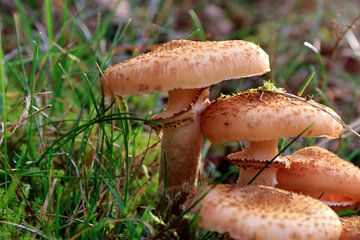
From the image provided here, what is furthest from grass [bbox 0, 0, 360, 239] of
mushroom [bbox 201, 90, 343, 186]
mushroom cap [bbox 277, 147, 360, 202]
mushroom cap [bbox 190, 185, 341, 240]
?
mushroom cap [bbox 277, 147, 360, 202]

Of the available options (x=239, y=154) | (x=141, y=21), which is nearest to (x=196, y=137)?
(x=239, y=154)

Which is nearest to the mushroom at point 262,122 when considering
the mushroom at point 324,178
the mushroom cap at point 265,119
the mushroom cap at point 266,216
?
the mushroom cap at point 265,119

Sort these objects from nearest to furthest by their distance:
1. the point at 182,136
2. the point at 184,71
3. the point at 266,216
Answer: the point at 266,216 → the point at 184,71 → the point at 182,136

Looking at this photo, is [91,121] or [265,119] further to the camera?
[91,121]

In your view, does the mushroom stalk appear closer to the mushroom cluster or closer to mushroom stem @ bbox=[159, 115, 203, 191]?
the mushroom cluster

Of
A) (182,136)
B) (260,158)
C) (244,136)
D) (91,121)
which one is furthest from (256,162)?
(91,121)

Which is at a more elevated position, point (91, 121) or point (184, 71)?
point (184, 71)

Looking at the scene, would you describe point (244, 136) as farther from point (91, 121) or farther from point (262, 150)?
point (91, 121)

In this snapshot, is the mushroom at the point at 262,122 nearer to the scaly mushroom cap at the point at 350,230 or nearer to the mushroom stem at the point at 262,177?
the mushroom stem at the point at 262,177
